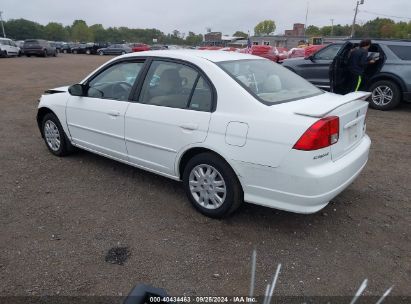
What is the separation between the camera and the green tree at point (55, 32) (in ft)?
379

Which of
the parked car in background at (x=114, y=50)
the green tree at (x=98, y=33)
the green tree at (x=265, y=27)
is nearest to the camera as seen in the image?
the parked car in background at (x=114, y=50)

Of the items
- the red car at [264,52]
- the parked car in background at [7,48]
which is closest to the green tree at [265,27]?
the parked car in background at [7,48]

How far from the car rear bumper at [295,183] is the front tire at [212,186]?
0.12 metres

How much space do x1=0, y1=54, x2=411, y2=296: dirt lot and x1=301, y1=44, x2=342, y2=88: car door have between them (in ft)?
17.3

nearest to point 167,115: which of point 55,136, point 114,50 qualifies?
point 55,136

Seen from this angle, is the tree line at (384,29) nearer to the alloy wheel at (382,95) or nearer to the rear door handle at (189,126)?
the alloy wheel at (382,95)

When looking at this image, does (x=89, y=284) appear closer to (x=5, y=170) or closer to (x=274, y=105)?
(x=274, y=105)

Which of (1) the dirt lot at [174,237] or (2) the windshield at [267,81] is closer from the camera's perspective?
(1) the dirt lot at [174,237]

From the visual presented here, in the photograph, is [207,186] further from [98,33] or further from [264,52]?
[98,33]

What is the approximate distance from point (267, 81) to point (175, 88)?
0.95m

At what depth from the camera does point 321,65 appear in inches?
Answer: 389

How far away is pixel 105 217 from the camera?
375 cm

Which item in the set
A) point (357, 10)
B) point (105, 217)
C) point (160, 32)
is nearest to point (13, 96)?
point (105, 217)

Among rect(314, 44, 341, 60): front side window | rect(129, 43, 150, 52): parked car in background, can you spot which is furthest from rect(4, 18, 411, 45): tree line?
rect(314, 44, 341, 60): front side window
